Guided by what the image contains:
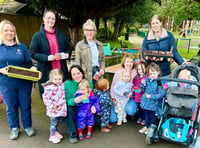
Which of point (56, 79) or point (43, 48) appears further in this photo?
point (43, 48)

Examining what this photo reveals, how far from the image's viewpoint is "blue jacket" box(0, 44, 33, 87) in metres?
2.70

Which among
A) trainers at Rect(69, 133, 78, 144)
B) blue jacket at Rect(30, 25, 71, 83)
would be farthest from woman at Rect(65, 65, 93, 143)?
blue jacket at Rect(30, 25, 71, 83)

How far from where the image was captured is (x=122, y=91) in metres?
3.44

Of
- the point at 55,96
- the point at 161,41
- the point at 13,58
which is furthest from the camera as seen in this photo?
the point at 161,41

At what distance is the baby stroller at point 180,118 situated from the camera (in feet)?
8.23

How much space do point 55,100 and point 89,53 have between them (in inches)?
43.3

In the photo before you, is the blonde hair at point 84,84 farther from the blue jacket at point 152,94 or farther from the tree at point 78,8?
the tree at point 78,8

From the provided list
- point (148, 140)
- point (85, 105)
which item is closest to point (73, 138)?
point (85, 105)

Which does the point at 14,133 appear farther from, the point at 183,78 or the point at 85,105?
the point at 183,78

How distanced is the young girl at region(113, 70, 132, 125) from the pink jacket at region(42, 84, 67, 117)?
109 cm

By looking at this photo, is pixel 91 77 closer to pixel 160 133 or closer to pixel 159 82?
pixel 159 82

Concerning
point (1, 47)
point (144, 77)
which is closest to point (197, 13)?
point (144, 77)

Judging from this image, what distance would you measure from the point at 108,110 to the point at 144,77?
35.8 inches

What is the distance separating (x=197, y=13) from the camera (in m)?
23.1
